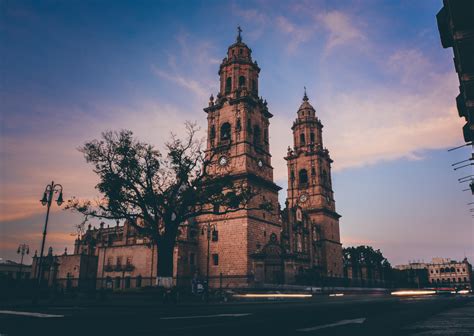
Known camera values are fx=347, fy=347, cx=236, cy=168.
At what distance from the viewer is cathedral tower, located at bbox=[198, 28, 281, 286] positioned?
129 ft

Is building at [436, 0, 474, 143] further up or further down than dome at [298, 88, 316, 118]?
further down

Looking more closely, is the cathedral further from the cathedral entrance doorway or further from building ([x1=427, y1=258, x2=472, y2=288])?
building ([x1=427, y1=258, x2=472, y2=288])

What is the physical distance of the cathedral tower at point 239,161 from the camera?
129 feet

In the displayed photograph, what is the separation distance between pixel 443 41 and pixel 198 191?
1767 cm

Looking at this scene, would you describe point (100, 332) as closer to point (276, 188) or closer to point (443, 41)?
point (443, 41)

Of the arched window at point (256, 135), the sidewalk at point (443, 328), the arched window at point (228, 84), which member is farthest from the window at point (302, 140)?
the sidewalk at point (443, 328)

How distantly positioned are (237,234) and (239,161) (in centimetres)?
881

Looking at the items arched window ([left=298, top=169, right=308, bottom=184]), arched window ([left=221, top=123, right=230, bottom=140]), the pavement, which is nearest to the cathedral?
arched window ([left=221, top=123, right=230, bottom=140])

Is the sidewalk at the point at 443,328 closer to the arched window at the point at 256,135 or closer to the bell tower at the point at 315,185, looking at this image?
the arched window at the point at 256,135

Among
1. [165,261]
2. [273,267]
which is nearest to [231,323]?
[165,261]

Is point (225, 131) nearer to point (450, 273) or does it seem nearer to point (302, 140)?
point (302, 140)

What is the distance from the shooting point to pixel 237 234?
39.7 metres

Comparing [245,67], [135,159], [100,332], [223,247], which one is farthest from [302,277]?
[100,332]

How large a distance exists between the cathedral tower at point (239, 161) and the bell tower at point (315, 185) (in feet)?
52.3
